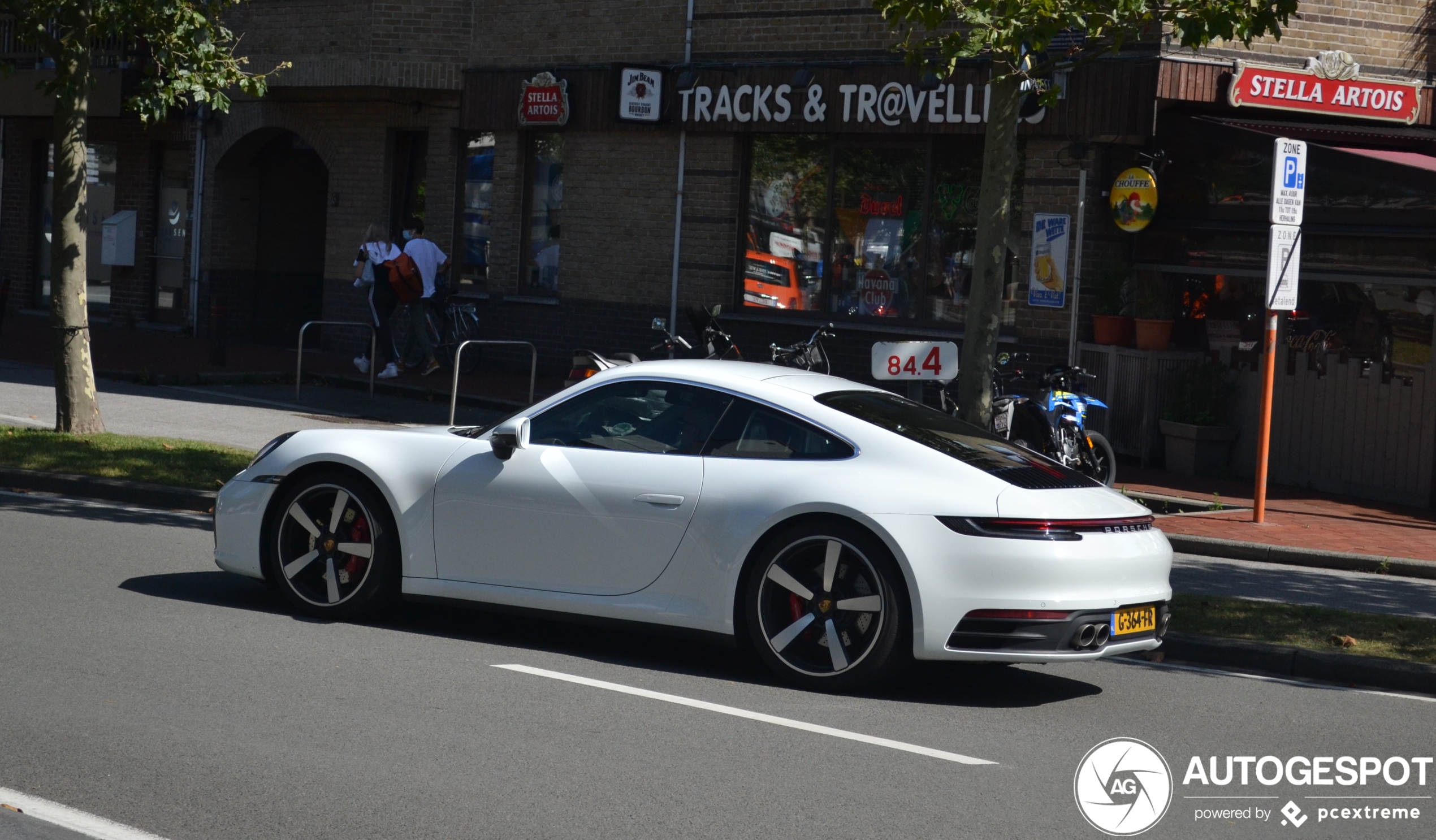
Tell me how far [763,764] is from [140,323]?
893 inches

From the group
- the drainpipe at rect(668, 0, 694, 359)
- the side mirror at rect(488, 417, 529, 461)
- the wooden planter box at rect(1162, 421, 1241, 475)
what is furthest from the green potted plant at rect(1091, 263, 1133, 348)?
the side mirror at rect(488, 417, 529, 461)

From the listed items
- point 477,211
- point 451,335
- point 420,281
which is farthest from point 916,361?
point 477,211

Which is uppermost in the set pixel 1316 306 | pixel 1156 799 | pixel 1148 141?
pixel 1148 141

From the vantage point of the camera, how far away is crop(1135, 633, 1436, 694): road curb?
7.47m

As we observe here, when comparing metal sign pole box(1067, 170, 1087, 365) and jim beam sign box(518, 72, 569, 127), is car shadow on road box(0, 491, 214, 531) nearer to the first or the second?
metal sign pole box(1067, 170, 1087, 365)

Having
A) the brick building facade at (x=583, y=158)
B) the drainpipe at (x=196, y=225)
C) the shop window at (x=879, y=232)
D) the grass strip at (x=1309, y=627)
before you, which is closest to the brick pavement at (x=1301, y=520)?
the brick building facade at (x=583, y=158)

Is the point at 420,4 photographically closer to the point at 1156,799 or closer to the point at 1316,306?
the point at 1316,306

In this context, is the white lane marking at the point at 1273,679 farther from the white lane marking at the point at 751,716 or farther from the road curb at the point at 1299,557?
the road curb at the point at 1299,557

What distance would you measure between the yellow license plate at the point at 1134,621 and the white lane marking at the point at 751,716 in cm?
105

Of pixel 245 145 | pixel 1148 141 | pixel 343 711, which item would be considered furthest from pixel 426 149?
pixel 343 711

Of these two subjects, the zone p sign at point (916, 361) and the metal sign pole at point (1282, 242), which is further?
the metal sign pole at point (1282, 242)

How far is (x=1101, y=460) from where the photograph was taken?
1314 centimetres

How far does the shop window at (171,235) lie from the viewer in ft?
83.8

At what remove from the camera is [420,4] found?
21484 mm
